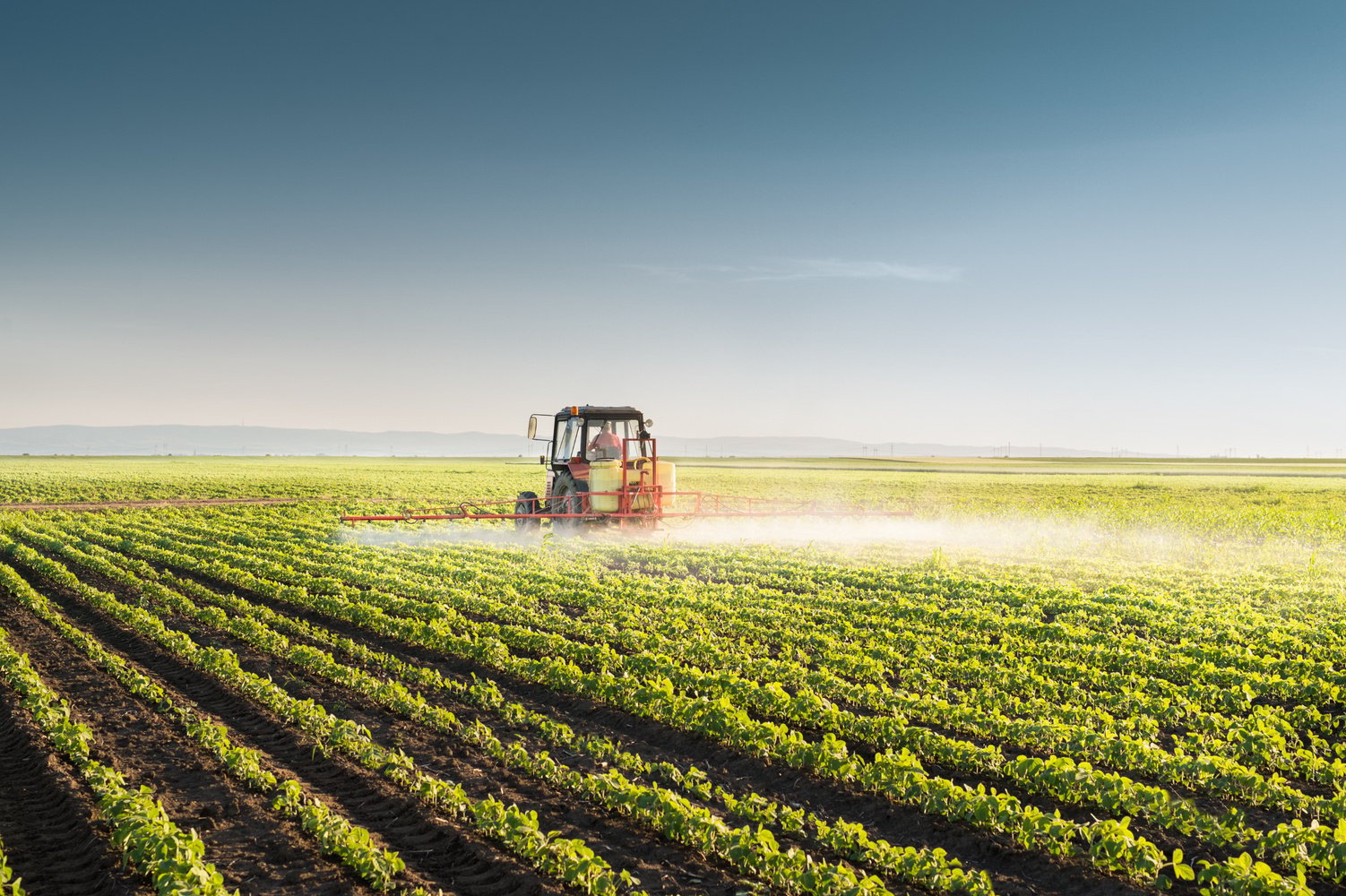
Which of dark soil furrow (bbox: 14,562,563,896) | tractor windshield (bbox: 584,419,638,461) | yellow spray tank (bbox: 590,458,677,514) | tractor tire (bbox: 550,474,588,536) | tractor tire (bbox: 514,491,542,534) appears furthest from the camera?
tractor tire (bbox: 514,491,542,534)

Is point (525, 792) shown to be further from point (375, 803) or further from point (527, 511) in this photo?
point (527, 511)

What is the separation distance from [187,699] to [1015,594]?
1211cm

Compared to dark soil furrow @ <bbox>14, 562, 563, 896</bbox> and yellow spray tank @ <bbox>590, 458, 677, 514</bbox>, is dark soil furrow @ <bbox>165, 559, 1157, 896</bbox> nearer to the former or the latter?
dark soil furrow @ <bbox>14, 562, 563, 896</bbox>

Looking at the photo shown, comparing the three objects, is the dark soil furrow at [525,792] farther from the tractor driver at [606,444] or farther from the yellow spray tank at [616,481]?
the tractor driver at [606,444]

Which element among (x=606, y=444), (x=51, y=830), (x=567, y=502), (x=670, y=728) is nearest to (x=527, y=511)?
(x=567, y=502)

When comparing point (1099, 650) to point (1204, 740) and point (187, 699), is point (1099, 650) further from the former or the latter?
point (187, 699)

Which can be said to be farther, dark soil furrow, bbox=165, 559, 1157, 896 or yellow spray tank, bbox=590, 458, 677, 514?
yellow spray tank, bbox=590, 458, 677, 514

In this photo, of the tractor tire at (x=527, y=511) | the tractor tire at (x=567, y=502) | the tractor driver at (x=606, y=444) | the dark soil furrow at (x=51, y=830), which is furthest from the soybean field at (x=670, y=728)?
the tractor tire at (x=527, y=511)

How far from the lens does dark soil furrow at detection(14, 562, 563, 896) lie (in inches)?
213

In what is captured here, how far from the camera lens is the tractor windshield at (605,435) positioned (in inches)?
824

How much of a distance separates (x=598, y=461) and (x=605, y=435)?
93 centimetres

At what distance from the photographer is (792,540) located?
22500 mm

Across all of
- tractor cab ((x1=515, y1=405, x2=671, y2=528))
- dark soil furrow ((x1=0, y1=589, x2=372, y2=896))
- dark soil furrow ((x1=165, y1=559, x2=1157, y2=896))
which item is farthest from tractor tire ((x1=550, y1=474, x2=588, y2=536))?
dark soil furrow ((x1=0, y1=589, x2=372, y2=896))

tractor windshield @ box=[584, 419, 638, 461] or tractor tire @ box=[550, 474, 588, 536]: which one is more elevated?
tractor windshield @ box=[584, 419, 638, 461]
